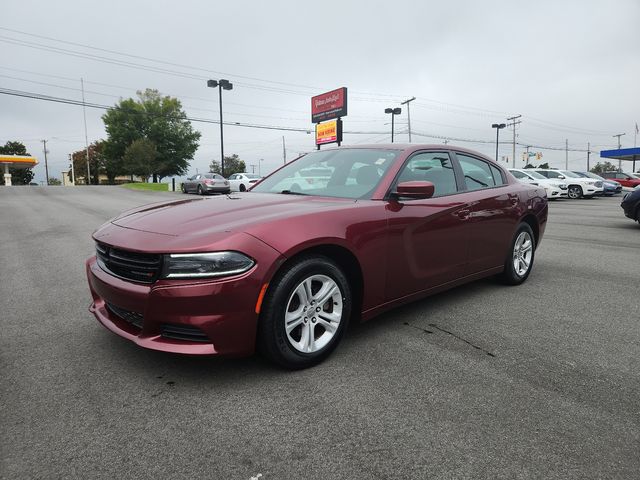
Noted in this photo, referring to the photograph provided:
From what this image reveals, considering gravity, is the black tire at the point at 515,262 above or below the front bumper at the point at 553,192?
below

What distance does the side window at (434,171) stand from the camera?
11.5 feet

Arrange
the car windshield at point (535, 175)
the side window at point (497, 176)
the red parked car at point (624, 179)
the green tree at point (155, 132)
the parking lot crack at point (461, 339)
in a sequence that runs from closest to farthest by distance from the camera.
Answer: the parking lot crack at point (461, 339) → the side window at point (497, 176) → the car windshield at point (535, 175) → the red parked car at point (624, 179) → the green tree at point (155, 132)

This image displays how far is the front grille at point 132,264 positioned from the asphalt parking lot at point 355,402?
619mm

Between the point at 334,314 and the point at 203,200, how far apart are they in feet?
4.78

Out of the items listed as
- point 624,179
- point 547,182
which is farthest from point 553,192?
point 624,179

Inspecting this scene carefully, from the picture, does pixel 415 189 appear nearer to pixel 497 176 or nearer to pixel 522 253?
pixel 497 176

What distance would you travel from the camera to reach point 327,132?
124ft

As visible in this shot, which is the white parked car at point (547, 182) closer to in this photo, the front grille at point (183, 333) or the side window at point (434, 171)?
the side window at point (434, 171)

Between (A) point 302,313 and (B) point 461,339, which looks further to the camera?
(B) point 461,339

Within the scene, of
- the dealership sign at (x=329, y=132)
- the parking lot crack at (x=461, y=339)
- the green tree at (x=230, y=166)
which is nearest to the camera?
the parking lot crack at (x=461, y=339)

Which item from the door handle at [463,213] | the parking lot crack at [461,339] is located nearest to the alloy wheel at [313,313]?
the parking lot crack at [461,339]

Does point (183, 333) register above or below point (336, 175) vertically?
below

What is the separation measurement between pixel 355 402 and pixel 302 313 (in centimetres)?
62

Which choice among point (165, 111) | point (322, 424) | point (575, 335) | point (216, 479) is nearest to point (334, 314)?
point (322, 424)
